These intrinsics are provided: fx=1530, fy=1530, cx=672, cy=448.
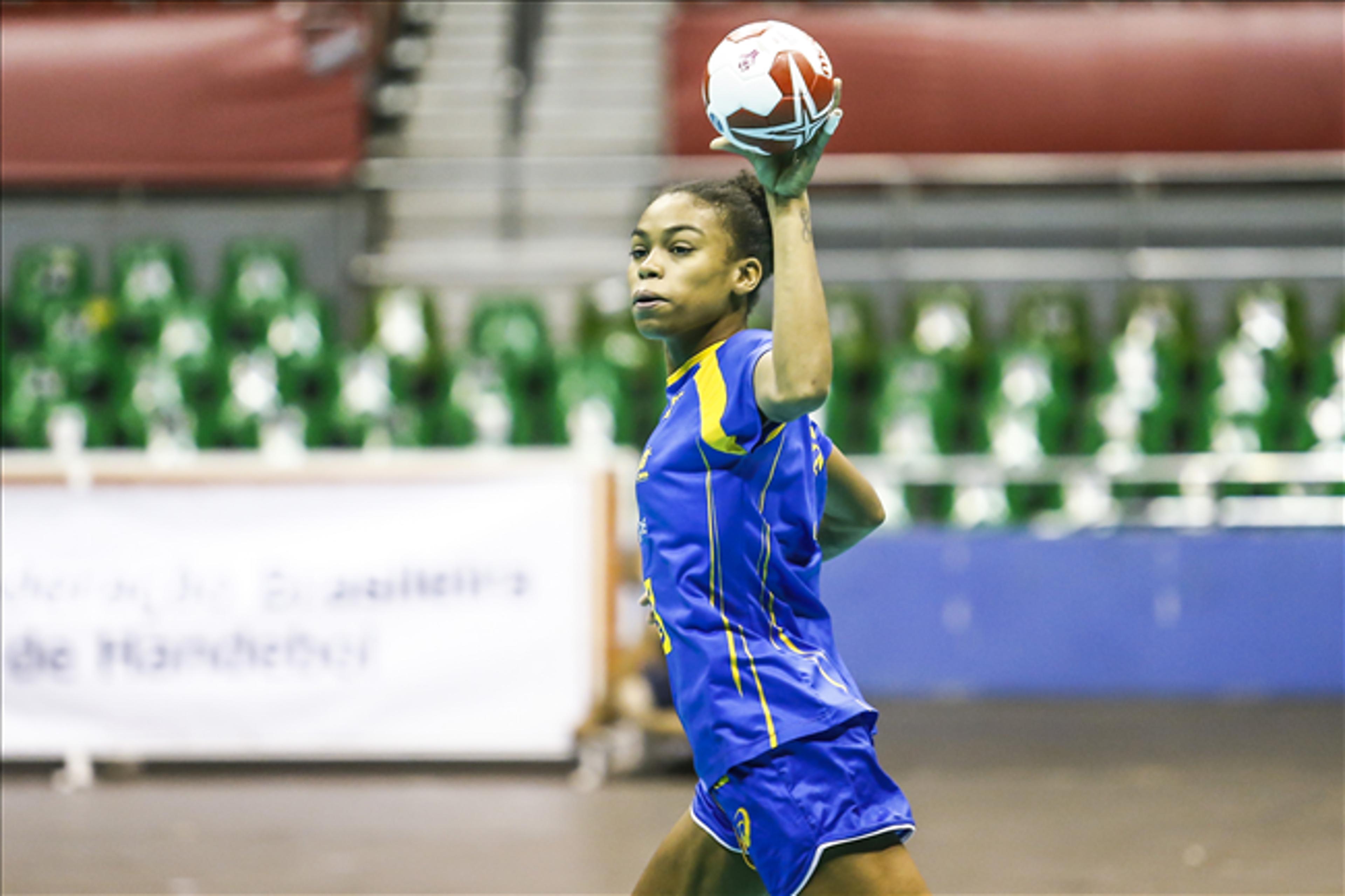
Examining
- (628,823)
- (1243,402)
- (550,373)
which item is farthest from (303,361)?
(1243,402)

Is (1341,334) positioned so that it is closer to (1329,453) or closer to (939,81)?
(1329,453)

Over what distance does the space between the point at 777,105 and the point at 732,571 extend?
0.71 meters

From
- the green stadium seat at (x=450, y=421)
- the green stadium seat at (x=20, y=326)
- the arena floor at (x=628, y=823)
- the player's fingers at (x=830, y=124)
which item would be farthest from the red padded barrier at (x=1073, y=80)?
the player's fingers at (x=830, y=124)

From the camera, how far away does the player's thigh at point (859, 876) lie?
2287 mm

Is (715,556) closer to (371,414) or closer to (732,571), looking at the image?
(732,571)

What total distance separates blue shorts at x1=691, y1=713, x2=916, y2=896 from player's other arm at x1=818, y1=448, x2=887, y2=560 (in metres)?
0.46

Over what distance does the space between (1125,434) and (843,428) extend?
1743 millimetres

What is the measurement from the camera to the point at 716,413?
2.36 metres

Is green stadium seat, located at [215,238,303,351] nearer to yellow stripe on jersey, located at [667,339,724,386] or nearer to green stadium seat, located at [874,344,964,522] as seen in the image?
green stadium seat, located at [874,344,964,522]

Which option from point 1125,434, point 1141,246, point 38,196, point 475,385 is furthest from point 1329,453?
point 38,196

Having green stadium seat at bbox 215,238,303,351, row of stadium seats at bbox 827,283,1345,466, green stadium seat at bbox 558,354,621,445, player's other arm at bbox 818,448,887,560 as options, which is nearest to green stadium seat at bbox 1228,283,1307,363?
row of stadium seats at bbox 827,283,1345,466

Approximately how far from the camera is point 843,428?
32.2ft

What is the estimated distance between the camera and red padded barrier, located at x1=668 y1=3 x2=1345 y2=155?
34.1ft

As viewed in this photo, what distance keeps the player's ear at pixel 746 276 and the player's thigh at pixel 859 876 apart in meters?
0.88
